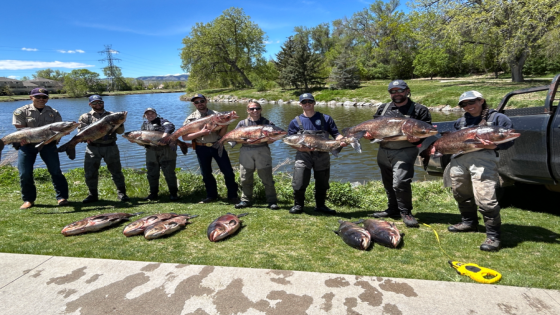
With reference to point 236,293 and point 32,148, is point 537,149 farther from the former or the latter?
point 32,148

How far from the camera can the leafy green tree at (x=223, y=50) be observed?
213ft

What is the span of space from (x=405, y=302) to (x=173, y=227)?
3.56 metres

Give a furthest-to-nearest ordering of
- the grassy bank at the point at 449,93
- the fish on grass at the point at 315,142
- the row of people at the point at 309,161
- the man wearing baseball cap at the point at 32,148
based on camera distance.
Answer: the grassy bank at the point at 449,93 < the man wearing baseball cap at the point at 32,148 < the fish on grass at the point at 315,142 < the row of people at the point at 309,161

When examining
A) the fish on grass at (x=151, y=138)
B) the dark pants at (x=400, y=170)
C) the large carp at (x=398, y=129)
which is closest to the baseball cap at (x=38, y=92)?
the fish on grass at (x=151, y=138)

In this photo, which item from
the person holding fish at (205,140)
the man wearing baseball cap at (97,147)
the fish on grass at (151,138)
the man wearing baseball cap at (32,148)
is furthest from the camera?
the man wearing baseball cap at (97,147)

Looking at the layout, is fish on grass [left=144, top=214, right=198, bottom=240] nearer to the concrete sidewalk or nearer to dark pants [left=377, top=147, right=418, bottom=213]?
the concrete sidewalk

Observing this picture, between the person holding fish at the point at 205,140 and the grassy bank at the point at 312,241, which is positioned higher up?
the person holding fish at the point at 205,140

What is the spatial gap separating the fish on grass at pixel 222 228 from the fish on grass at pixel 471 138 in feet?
10.9

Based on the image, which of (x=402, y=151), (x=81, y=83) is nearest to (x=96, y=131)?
(x=402, y=151)

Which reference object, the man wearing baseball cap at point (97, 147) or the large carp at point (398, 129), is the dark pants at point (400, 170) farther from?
the man wearing baseball cap at point (97, 147)

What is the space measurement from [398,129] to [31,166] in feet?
24.3

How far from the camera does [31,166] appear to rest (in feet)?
22.2

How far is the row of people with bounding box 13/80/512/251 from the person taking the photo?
4.38 meters

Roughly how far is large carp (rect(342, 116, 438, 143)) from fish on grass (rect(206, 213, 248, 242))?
8.41 ft
